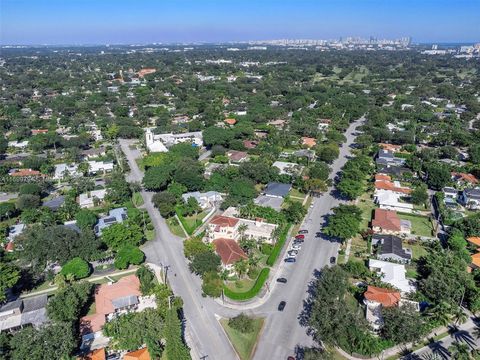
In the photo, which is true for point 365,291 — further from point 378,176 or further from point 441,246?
point 378,176

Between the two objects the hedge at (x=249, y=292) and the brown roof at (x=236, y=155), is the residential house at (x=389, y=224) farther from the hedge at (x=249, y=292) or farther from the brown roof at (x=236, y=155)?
the brown roof at (x=236, y=155)

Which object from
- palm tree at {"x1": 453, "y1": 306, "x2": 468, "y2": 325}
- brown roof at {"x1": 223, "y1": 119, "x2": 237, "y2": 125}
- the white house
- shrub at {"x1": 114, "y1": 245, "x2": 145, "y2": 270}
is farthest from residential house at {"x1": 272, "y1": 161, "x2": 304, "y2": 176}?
palm tree at {"x1": 453, "y1": 306, "x2": 468, "y2": 325}

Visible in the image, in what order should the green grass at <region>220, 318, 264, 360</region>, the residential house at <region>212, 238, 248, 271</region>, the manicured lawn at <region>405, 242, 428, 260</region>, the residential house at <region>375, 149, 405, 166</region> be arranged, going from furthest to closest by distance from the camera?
the residential house at <region>375, 149, 405, 166</region>
the manicured lawn at <region>405, 242, 428, 260</region>
the residential house at <region>212, 238, 248, 271</region>
the green grass at <region>220, 318, 264, 360</region>

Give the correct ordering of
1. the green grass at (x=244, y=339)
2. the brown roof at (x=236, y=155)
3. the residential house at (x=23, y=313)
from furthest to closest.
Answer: the brown roof at (x=236, y=155)
the residential house at (x=23, y=313)
the green grass at (x=244, y=339)

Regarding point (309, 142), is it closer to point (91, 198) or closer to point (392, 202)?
point (392, 202)

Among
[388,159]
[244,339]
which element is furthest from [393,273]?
[388,159]

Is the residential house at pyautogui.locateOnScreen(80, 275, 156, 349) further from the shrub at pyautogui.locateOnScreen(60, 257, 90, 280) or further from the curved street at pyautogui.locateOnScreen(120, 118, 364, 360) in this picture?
the curved street at pyautogui.locateOnScreen(120, 118, 364, 360)

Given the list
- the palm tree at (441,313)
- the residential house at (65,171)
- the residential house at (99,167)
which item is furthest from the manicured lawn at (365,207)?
the residential house at (65,171)
